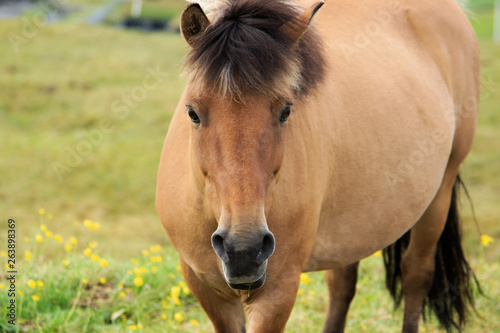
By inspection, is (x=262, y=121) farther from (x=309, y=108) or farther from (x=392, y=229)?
(x=392, y=229)

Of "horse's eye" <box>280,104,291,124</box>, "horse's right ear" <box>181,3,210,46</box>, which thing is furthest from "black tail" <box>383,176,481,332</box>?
"horse's right ear" <box>181,3,210,46</box>

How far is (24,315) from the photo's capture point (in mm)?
3662

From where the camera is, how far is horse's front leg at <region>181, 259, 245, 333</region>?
2.79m

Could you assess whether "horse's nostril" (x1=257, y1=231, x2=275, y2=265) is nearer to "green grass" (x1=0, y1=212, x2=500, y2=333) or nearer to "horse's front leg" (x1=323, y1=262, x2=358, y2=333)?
"green grass" (x1=0, y1=212, x2=500, y2=333)

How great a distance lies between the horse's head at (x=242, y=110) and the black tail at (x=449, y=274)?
2663 millimetres

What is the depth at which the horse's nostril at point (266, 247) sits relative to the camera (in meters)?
1.95

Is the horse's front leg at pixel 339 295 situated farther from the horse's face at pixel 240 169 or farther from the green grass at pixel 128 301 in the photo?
the horse's face at pixel 240 169

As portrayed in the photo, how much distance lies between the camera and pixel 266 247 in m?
1.98

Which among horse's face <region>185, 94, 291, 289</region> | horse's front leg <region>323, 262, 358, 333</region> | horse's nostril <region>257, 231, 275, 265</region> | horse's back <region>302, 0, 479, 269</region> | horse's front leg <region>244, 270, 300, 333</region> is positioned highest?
horse's face <region>185, 94, 291, 289</region>

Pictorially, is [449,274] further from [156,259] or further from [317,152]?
[156,259]

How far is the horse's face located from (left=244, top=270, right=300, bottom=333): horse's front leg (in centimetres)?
34

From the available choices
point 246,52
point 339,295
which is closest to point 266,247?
point 246,52

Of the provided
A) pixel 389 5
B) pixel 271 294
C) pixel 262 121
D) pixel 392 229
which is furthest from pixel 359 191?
pixel 389 5

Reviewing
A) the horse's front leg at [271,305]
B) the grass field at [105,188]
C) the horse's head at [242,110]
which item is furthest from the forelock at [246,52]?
the horse's front leg at [271,305]
